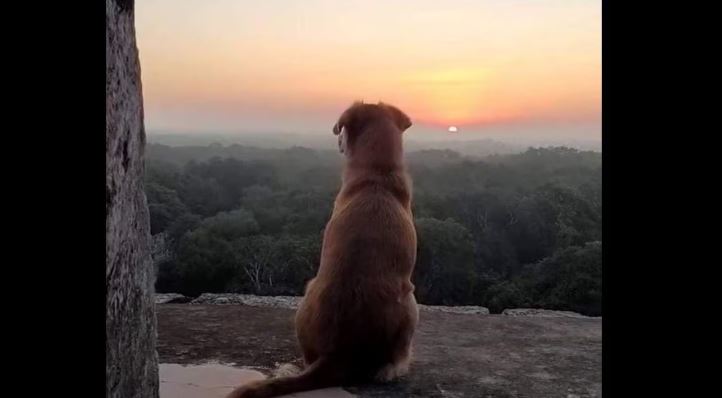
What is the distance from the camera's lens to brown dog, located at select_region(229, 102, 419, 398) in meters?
3.95

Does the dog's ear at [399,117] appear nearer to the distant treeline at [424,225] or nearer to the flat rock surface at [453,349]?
the flat rock surface at [453,349]

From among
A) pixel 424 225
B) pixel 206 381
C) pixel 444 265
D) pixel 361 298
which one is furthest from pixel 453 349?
pixel 424 225

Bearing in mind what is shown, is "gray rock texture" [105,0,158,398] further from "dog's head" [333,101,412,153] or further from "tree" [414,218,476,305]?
"tree" [414,218,476,305]

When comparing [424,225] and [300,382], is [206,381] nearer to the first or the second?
[300,382]

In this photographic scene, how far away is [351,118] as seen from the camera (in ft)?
15.8

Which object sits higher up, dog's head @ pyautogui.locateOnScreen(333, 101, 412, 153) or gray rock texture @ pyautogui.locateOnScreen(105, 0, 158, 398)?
dog's head @ pyautogui.locateOnScreen(333, 101, 412, 153)

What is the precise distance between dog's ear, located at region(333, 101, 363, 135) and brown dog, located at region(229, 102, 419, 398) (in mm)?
366

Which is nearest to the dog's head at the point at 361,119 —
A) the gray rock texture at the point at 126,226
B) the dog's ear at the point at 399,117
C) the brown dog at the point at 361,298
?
the dog's ear at the point at 399,117

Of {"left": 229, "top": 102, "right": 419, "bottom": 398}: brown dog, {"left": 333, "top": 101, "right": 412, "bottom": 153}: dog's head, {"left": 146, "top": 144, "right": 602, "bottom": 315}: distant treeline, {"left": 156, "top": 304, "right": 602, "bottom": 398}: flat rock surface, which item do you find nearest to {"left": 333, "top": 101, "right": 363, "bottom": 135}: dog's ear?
{"left": 333, "top": 101, "right": 412, "bottom": 153}: dog's head

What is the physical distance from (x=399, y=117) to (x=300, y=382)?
202 cm
